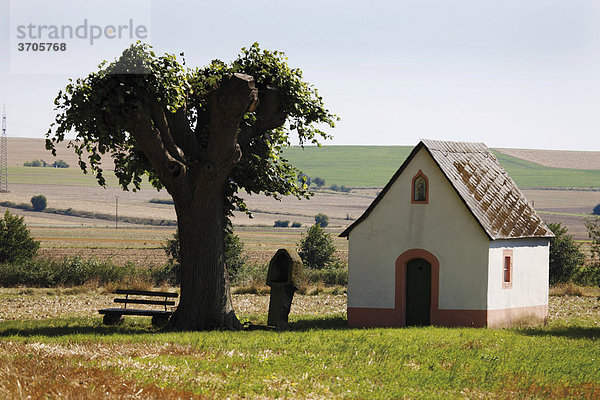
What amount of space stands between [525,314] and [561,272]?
64.0 ft

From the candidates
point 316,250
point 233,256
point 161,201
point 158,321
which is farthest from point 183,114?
point 161,201

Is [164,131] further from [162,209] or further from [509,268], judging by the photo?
[162,209]

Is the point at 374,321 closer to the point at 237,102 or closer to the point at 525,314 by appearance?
the point at 525,314

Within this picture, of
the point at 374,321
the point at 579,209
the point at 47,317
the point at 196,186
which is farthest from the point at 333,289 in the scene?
the point at 579,209

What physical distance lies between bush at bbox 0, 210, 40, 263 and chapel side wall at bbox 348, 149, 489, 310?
2271cm

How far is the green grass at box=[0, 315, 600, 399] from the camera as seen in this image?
12.8 meters

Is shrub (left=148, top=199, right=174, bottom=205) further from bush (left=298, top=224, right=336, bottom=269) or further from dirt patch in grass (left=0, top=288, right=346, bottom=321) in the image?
dirt patch in grass (left=0, top=288, right=346, bottom=321)

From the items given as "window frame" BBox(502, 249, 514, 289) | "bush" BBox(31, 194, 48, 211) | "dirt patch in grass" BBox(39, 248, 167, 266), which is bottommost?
"dirt patch in grass" BBox(39, 248, 167, 266)

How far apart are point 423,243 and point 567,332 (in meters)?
5.29

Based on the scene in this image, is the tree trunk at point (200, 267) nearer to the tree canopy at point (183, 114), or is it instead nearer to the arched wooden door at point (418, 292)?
the tree canopy at point (183, 114)

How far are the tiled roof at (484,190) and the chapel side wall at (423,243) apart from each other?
27 cm

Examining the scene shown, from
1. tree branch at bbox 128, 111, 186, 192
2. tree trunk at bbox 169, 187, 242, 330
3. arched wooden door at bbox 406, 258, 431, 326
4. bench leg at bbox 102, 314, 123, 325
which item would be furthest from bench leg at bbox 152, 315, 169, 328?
arched wooden door at bbox 406, 258, 431, 326

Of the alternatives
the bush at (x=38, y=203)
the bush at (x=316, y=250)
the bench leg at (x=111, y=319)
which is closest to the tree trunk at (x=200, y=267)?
the bench leg at (x=111, y=319)

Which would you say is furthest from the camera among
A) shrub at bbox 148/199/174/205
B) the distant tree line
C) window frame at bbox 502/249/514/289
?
shrub at bbox 148/199/174/205
